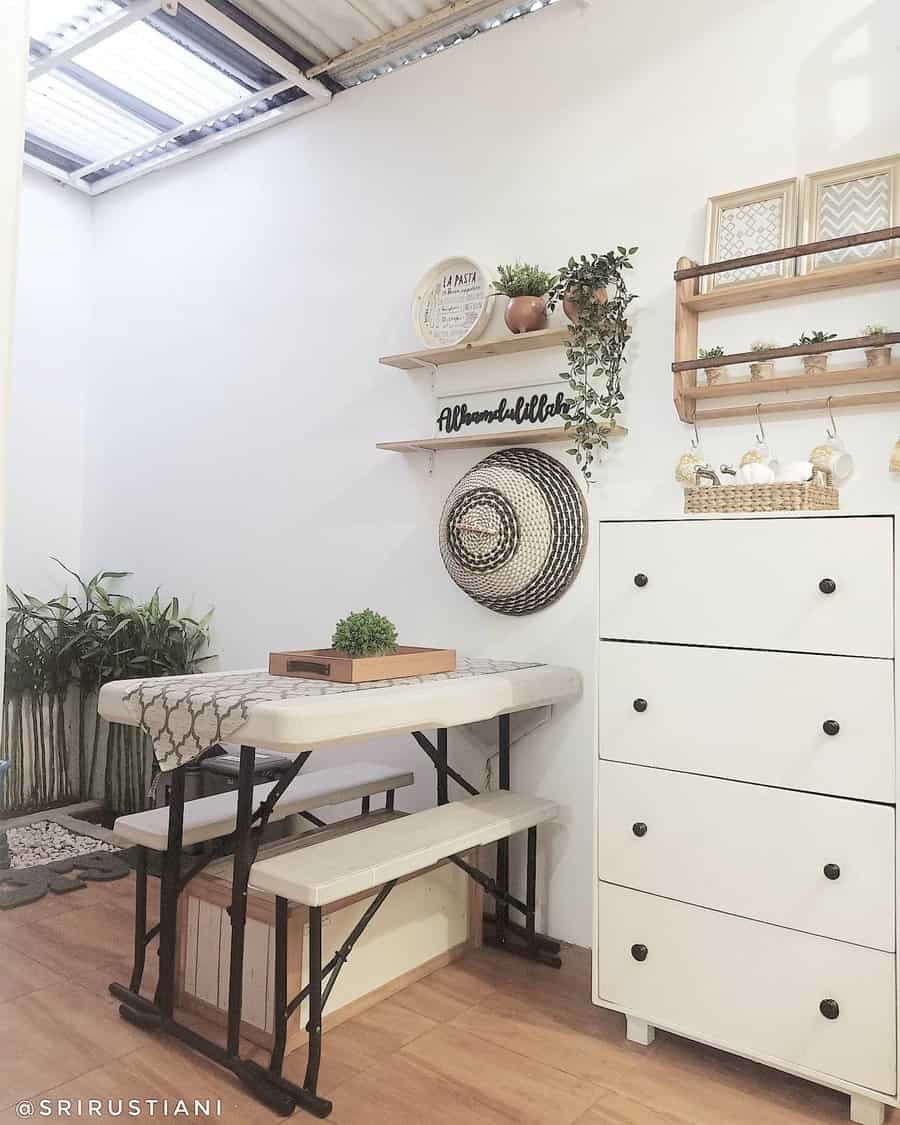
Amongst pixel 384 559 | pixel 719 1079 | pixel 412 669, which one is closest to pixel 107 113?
pixel 384 559

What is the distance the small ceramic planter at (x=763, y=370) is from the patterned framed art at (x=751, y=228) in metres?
0.22

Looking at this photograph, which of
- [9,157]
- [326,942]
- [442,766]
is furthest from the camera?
[442,766]

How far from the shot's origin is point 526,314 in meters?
2.76

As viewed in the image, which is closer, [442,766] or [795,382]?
[795,382]

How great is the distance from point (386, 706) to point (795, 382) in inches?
52.5

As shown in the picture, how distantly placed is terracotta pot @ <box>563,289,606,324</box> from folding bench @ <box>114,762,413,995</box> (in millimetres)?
1526

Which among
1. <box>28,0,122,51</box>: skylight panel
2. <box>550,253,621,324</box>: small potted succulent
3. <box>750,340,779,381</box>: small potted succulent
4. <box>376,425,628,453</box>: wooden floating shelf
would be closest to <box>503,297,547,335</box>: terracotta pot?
<box>550,253,621,324</box>: small potted succulent

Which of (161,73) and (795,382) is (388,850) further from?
(161,73)

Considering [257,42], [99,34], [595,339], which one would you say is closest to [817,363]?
[595,339]

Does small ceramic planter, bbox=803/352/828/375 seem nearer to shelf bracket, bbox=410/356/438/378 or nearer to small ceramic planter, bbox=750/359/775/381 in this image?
small ceramic planter, bbox=750/359/775/381

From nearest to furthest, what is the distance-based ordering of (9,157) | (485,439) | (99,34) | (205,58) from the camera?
(9,157)
(485,439)
(99,34)
(205,58)

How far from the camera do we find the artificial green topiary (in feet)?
7.63

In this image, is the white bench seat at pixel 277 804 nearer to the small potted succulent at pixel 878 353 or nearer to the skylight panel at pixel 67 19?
the small potted succulent at pixel 878 353

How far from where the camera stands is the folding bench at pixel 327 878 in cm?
189
